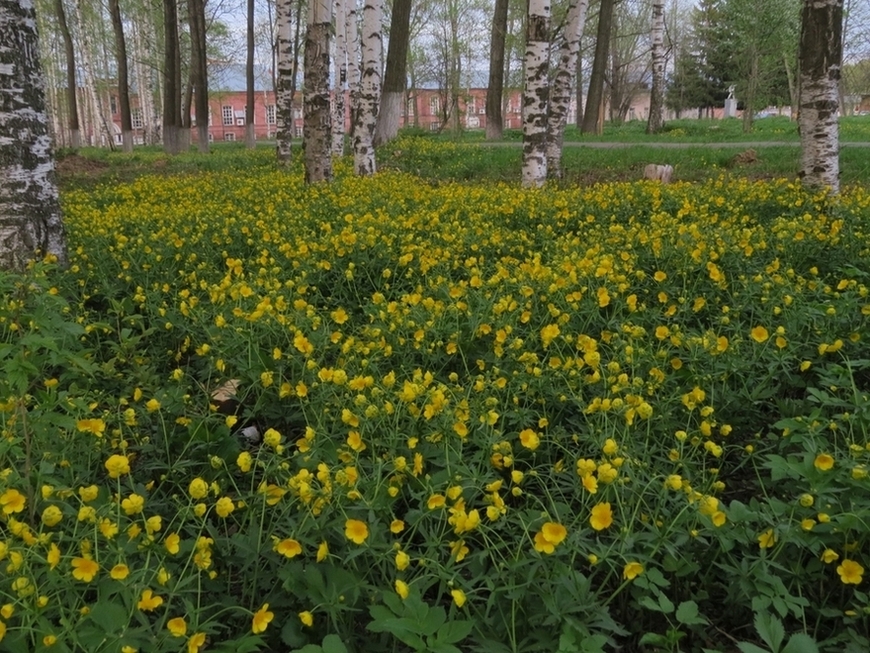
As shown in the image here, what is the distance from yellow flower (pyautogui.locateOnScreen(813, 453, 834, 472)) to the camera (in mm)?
2002

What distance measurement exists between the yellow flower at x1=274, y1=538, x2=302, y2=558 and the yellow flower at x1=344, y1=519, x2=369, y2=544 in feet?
0.43

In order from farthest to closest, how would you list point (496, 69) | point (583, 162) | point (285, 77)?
point (496, 69) < point (583, 162) < point (285, 77)

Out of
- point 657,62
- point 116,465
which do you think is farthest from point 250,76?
point 116,465

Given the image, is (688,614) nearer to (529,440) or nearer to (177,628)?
(529,440)

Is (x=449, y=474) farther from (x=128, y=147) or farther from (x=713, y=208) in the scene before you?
(x=128, y=147)

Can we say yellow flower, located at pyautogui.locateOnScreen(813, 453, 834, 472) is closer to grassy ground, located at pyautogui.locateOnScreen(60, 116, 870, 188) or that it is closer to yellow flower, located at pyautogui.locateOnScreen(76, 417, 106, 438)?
yellow flower, located at pyautogui.locateOnScreen(76, 417, 106, 438)

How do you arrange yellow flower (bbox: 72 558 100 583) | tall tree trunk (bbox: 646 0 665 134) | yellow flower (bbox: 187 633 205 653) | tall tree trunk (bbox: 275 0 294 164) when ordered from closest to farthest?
yellow flower (bbox: 187 633 205 653), yellow flower (bbox: 72 558 100 583), tall tree trunk (bbox: 275 0 294 164), tall tree trunk (bbox: 646 0 665 134)

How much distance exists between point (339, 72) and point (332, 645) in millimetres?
17565

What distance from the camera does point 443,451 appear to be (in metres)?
A: 2.38

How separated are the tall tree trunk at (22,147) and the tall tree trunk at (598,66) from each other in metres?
17.6

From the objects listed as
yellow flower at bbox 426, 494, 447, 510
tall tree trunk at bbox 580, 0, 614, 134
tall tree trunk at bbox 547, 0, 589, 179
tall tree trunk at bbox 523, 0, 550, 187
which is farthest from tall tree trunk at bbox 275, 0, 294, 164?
yellow flower at bbox 426, 494, 447, 510

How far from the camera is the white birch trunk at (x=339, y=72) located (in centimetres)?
1599

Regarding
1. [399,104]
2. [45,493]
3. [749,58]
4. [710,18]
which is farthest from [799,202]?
[710,18]

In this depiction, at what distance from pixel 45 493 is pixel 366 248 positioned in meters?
3.00
